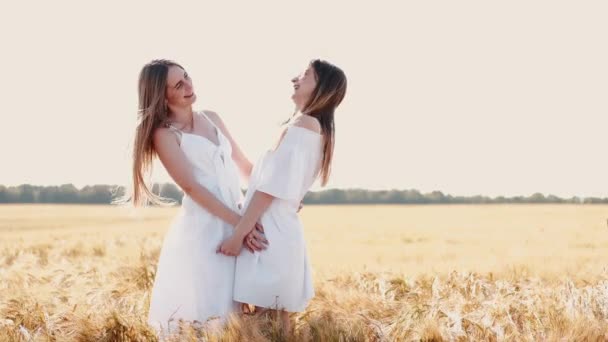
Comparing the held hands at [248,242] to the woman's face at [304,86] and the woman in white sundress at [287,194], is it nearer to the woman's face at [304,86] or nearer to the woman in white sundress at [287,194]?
the woman in white sundress at [287,194]

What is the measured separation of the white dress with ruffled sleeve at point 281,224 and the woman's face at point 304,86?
6.7 inches

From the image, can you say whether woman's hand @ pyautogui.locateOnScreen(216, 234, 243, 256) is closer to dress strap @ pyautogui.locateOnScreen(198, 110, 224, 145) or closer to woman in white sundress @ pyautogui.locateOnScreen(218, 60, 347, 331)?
woman in white sundress @ pyautogui.locateOnScreen(218, 60, 347, 331)

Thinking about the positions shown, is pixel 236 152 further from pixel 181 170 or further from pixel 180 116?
pixel 181 170

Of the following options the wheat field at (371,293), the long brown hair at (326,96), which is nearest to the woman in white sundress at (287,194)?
the long brown hair at (326,96)

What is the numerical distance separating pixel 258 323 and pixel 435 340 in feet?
3.07

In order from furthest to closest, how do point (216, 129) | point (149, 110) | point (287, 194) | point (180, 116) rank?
point (216, 129), point (180, 116), point (149, 110), point (287, 194)

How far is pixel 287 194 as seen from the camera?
3857 millimetres

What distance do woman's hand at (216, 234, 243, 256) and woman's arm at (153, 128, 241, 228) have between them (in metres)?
0.12

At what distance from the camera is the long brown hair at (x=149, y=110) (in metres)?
4.04

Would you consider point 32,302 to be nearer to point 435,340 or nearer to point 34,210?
point 435,340

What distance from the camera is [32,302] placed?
4852 mm

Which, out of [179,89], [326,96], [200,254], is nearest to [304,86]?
[326,96]

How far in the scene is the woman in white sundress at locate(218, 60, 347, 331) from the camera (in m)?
3.87

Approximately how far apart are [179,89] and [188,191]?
58 centimetres
